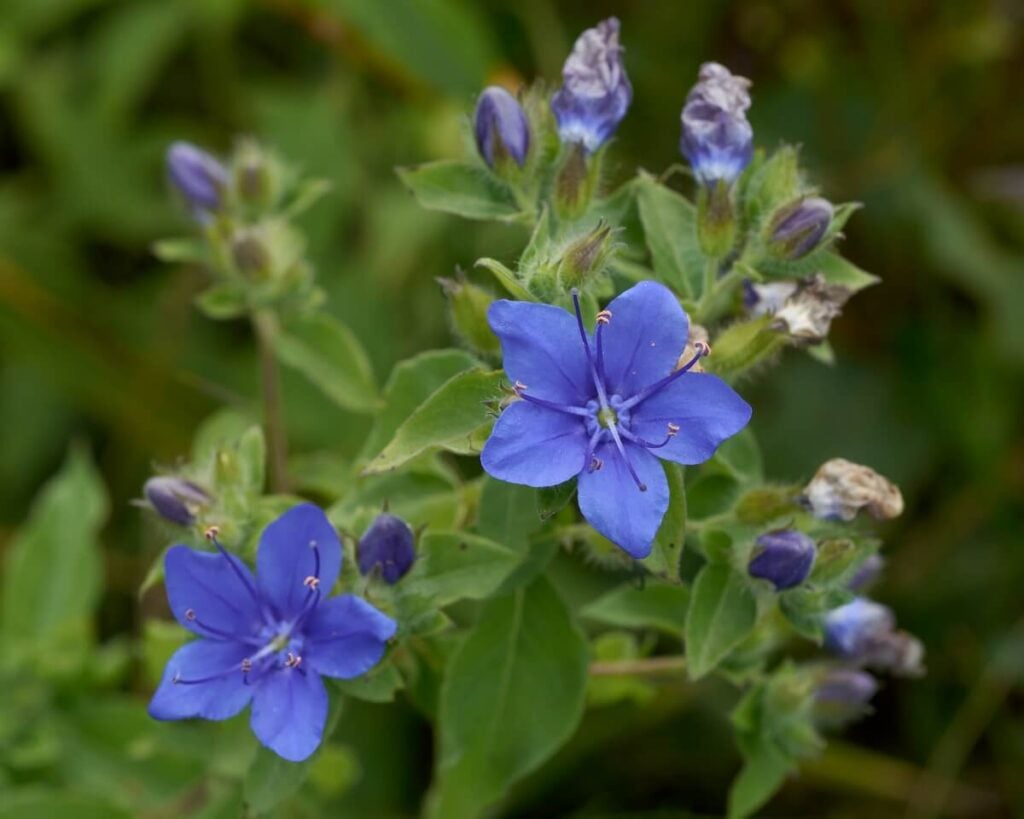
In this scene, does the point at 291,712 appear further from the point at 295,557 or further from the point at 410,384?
the point at 410,384

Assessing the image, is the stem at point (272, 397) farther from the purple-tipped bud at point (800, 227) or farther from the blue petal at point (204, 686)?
the purple-tipped bud at point (800, 227)

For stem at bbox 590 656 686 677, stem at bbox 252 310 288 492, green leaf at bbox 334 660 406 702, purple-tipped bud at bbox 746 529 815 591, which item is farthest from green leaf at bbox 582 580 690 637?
stem at bbox 252 310 288 492

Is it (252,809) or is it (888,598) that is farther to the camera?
(888,598)

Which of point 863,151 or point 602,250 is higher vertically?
point 602,250

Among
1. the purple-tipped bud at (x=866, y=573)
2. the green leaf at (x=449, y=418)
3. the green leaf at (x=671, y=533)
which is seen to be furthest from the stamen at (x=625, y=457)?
the purple-tipped bud at (x=866, y=573)

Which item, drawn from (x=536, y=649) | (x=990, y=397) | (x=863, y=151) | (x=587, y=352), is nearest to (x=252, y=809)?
(x=536, y=649)

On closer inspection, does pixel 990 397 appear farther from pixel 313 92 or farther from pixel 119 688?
pixel 119 688
